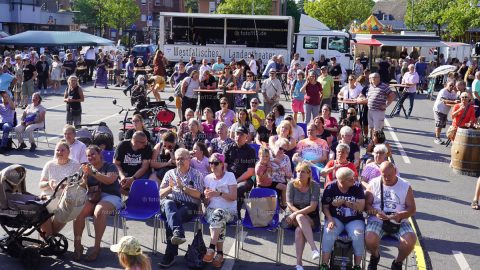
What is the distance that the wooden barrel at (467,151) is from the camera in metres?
13.3

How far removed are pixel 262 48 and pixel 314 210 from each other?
23930 millimetres

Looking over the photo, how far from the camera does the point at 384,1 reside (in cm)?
10469

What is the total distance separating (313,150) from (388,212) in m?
3.02

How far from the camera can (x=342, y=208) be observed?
307 inches

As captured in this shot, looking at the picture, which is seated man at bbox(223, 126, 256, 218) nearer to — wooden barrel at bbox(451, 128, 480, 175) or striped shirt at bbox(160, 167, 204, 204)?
striped shirt at bbox(160, 167, 204, 204)

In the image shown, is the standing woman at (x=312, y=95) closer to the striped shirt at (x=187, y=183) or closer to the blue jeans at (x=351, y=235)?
the striped shirt at (x=187, y=183)

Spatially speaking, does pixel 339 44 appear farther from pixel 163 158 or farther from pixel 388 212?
pixel 388 212

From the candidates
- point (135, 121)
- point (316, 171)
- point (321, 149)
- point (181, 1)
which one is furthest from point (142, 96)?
point (181, 1)

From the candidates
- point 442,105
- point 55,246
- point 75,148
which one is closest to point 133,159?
point 75,148

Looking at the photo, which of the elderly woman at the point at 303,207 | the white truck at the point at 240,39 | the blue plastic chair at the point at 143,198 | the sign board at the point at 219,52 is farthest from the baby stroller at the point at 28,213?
the white truck at the point at 240,39

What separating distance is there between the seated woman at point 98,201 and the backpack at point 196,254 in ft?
3.81

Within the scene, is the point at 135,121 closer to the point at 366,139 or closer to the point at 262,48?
the point at 366,139

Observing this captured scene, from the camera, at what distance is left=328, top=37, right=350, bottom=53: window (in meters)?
32.9

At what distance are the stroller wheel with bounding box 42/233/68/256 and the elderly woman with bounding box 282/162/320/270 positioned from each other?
9.05 ft
